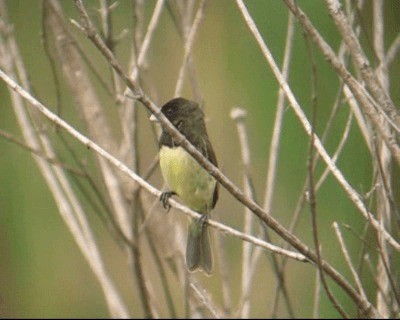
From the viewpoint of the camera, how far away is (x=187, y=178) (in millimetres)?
3682

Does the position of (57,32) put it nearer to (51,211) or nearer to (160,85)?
(160,85)

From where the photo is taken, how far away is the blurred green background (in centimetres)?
407

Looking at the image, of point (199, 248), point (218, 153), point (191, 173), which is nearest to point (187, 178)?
point (191, 173)

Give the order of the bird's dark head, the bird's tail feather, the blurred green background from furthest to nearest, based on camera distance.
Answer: the blurred green background
the bird's tail feather
the bird's dark head

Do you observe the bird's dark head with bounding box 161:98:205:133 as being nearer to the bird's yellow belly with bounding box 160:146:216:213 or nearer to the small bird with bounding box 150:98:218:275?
the small bird with bounding box 150:98:218:275

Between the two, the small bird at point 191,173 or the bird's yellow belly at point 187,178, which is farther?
the bird's yellow belly at point 187,178

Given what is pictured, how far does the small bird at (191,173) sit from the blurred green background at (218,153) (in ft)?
0.46

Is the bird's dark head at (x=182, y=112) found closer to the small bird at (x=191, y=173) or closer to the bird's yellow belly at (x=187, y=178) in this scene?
the small bird at (x=191, y=173)

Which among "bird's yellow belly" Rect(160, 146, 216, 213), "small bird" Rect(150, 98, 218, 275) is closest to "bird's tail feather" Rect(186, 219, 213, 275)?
"small bird" Rect(150, 98, 218, 275)

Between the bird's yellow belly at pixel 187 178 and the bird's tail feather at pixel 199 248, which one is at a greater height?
the bird's yellow belly at pixel 187 178

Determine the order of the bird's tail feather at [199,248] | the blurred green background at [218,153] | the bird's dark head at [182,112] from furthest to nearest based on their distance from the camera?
the blurred green background at [218,153] → the bird's tail feather at [199,248] → the bird's dark head at [182,112]

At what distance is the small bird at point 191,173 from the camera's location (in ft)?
11.3

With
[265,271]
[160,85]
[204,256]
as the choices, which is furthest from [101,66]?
[204,256]

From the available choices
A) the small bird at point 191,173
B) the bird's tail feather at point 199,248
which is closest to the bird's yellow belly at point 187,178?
the small bird at point 191,173
